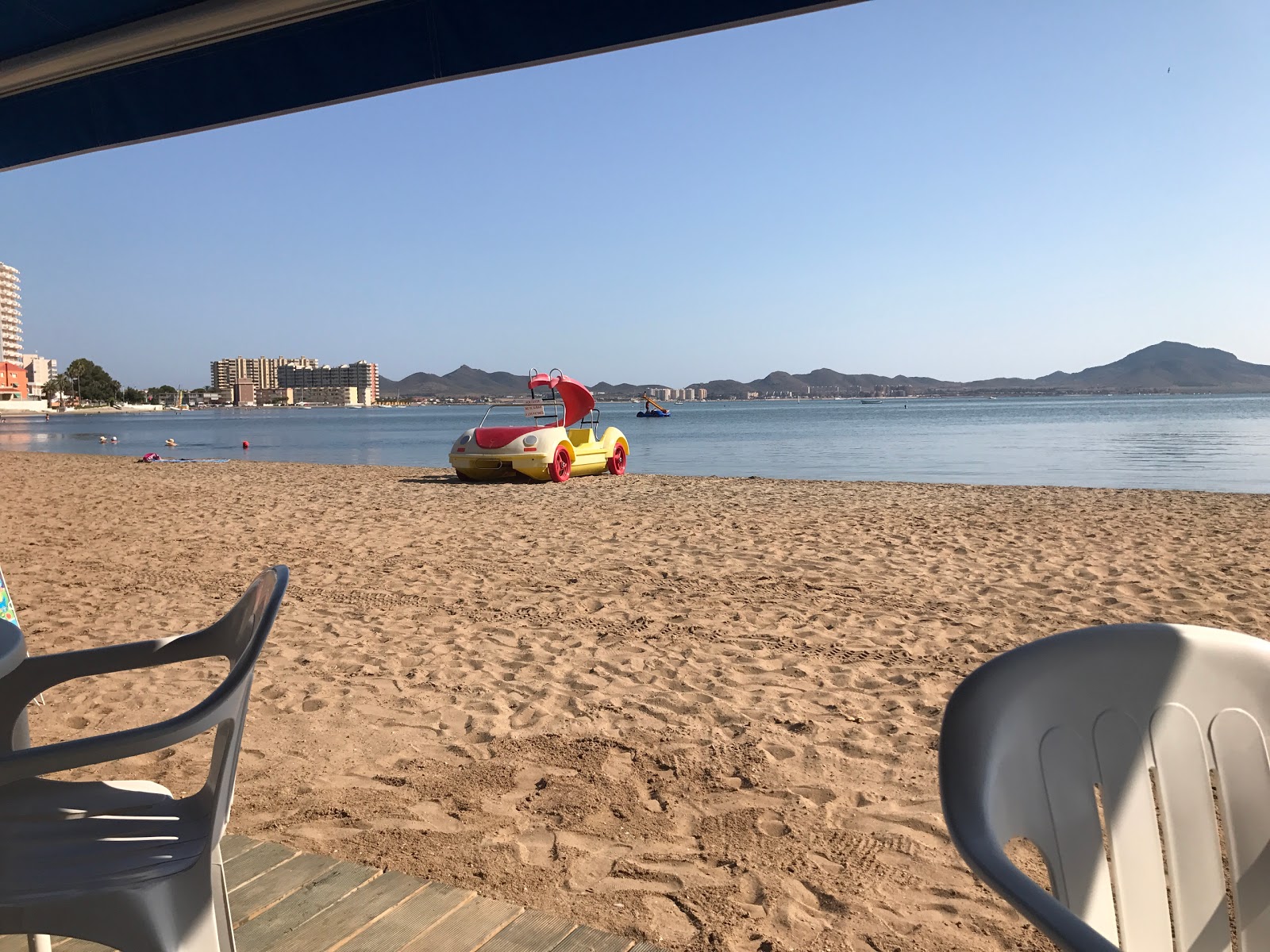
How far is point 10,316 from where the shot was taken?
104 m

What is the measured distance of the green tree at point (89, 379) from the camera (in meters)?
100

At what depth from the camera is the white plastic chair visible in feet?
4.23

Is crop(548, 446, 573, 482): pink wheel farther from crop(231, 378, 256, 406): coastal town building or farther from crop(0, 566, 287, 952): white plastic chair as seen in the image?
crop(231, 378, 256, 406): coastal town building

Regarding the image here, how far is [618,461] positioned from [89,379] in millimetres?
106760

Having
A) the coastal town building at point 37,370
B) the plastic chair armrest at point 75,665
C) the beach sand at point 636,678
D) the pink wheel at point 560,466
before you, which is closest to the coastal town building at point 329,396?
the coastal town building at point 37,370

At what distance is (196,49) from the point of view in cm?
302

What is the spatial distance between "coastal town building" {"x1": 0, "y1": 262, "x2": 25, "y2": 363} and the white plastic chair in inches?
4457

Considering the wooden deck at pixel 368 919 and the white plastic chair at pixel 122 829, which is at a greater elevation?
the white plastic chair at pixel 122 829

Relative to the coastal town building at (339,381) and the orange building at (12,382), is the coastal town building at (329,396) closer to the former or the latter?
the coastal town building at (339,381)

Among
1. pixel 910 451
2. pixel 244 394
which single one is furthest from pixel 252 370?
pixel 910 451

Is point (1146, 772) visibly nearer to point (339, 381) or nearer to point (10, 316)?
point (10, 316)

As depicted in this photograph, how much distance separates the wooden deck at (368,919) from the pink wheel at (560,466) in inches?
436

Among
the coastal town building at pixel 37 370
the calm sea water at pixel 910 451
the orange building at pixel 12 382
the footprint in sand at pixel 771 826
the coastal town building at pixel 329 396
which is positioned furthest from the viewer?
the coastal town building at pixel 329 396

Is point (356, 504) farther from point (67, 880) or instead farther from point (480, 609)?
point (67, 880)
